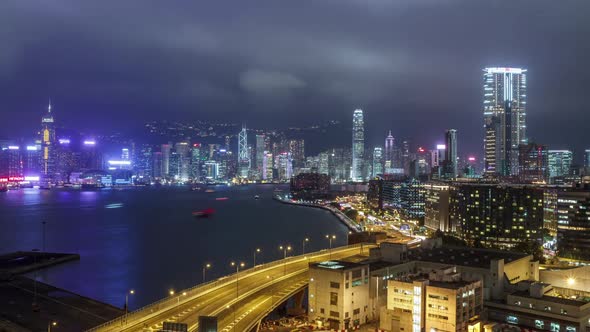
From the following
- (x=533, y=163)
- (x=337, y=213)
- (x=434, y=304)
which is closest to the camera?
(x=434, y=304)

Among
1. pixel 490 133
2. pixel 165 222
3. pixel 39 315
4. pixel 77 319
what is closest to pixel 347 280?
pixel 77 319

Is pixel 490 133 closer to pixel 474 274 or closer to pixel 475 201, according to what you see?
pixel 475 201

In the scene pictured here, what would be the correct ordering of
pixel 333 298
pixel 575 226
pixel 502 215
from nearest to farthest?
pixel 333 298 → pixel 575 226 → pixel 502 215

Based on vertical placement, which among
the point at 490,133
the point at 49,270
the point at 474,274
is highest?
the point at 490,133

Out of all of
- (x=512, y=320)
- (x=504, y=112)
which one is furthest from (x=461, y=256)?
(x=504, y=112)

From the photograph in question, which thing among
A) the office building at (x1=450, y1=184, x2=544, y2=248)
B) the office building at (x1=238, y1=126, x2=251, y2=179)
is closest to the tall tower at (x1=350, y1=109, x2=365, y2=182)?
the office building at (x1=238, y1=126, x2=251, y2=179)

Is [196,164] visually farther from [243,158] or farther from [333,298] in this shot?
[333,298]

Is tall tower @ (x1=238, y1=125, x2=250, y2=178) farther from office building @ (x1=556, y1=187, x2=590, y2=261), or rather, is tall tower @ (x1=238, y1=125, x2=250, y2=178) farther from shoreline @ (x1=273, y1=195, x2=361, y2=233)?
office building @ (x1=556, y1=187, x2=590, y2=261)

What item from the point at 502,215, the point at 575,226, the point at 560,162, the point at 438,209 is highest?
the point at 560,162
